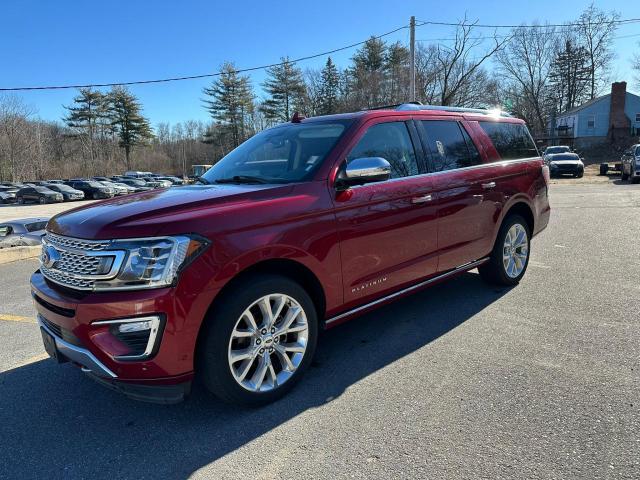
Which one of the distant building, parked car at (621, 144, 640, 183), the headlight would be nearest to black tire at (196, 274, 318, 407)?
the headlight

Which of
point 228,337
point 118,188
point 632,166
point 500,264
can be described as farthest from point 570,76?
point 228,337

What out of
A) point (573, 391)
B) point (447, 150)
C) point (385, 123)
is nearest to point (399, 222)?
point (385, 123)

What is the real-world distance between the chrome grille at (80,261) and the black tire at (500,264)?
12.7 feet

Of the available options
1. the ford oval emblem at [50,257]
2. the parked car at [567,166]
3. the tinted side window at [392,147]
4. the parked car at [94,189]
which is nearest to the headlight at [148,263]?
the ford oval emblem at [50,257]

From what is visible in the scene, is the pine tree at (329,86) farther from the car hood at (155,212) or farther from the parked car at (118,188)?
the car hood at (155,212)

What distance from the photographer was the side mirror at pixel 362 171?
10.5 ft

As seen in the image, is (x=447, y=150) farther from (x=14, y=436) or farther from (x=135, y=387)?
(x=14, y=436)

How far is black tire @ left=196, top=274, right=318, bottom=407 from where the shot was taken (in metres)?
2.64

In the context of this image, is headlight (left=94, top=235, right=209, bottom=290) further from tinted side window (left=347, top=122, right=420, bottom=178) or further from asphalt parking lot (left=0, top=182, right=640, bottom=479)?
tinted side window (left=347, top=122, right=420, bottom=178)

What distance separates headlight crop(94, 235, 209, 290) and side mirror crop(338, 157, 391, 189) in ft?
4.19

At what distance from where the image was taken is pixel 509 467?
7.60ft

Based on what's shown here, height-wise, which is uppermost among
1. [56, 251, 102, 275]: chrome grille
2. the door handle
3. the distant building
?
the distant building

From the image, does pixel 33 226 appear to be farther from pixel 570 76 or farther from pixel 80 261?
pixel 570 76

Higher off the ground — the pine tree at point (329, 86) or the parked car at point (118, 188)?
the pine tree at point (329, 86)
